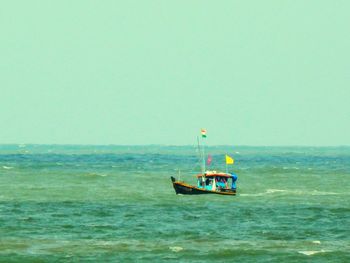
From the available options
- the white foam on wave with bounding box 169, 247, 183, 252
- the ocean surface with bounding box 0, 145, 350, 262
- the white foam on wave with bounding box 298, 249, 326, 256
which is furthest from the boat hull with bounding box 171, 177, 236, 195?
the white foam on wave with bounding box 298, 249, 326, 256

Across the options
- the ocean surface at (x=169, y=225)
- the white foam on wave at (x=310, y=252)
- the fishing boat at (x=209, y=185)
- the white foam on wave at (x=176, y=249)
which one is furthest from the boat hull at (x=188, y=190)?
the white foam on wave at (x=310, y=252)

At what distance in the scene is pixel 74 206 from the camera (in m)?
67.6

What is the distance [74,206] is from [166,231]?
16930 millimetres

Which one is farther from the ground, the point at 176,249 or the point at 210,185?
the point at 210,185

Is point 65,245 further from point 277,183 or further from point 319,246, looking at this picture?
point 277,183

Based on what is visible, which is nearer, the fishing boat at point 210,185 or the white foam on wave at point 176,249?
the white foam on wave at point 176,249

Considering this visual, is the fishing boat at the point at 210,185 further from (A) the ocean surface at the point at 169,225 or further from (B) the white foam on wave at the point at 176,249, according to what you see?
(B) the white foam on wave at the point at 176,249

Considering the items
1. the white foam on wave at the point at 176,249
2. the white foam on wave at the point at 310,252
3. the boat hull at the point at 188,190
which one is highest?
the boat hull at the point at 188,190

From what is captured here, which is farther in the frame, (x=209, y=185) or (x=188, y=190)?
(x=209, y=185)

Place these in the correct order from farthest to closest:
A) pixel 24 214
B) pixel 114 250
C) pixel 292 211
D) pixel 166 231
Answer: pixel 292 211 → pixel 24 214 → pixel 166 231 → pixel 114 250

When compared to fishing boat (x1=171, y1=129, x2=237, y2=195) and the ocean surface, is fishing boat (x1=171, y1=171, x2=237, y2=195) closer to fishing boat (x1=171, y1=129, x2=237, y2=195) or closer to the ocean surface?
fishing boat (x1=171, y1=129, x2=237, y2=195)

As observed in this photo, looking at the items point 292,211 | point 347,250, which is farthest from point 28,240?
point 292,211

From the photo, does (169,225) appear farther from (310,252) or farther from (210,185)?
(210,185)

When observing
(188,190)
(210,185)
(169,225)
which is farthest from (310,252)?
(210,185)
